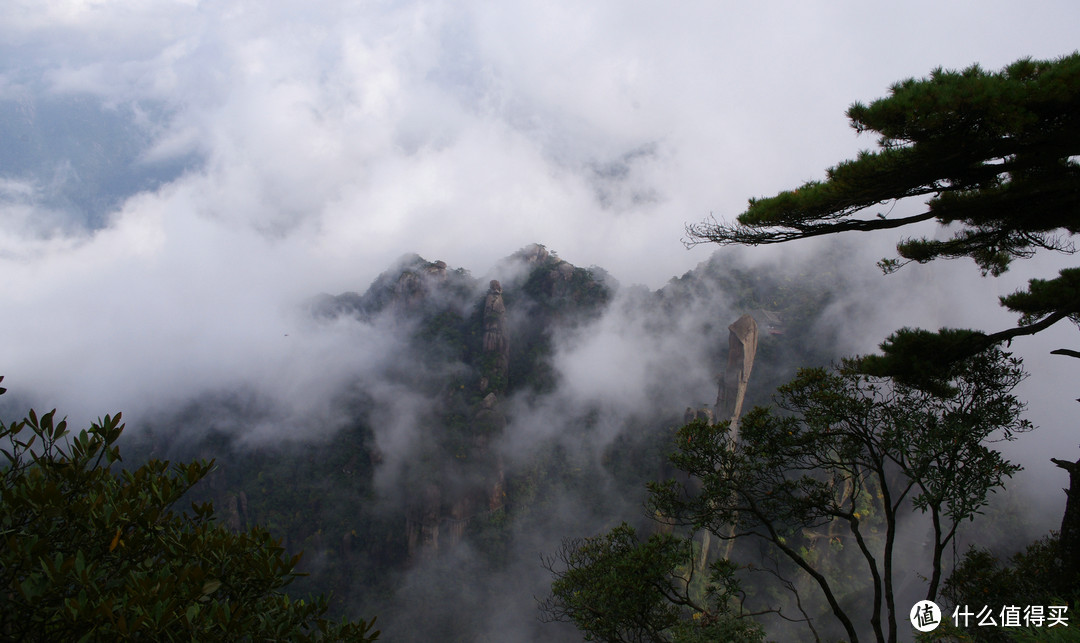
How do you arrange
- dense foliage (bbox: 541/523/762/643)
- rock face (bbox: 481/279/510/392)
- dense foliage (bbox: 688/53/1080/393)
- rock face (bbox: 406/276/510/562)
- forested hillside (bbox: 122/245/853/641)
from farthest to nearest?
rock face (bbox: 481/279/510/392)
rock face (bbox: 406/276/510/562)
forested hillside (bbox: 122/245/853/641)
dense foliage (bbox: 541/523/762/643)
dense foliage (bbox: 688/53/1080/393)

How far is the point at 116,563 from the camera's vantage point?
262 centimetres

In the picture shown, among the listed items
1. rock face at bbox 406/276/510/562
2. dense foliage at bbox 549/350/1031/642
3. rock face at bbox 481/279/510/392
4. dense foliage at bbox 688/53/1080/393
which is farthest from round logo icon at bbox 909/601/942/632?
rock face at bbox 481/279/510/392

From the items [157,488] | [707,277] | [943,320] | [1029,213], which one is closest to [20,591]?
[157,488]

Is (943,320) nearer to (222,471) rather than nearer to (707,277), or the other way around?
(707,277)

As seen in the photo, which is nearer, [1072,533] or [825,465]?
[1072,533]

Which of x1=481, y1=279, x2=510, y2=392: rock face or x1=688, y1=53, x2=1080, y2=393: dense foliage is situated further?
x1=481, y1=279, x2=510, y2=392: rock face

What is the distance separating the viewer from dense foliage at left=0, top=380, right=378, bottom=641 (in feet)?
6.96

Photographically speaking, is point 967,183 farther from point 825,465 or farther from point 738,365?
point 738,365

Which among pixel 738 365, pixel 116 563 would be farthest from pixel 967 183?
pixel 738 365

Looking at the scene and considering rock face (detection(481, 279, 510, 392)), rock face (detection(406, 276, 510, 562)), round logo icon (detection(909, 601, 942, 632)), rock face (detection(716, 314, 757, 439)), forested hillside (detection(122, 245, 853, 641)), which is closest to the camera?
round logo icon (detection(909, 601, 942, 632))

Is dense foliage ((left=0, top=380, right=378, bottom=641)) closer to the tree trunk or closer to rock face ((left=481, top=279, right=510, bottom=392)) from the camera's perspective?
the tree trunk

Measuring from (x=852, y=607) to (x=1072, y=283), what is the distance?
28948mm

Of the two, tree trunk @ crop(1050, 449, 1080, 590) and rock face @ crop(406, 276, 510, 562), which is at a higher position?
rock face @ crop(406, 276, 510, 562)

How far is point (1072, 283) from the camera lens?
19.7ft
